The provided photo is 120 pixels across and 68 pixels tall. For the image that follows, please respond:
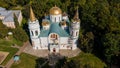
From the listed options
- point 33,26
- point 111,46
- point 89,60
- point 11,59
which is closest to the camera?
point 111,46

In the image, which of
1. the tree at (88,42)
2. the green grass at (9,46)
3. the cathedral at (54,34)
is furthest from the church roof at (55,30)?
the green grass at (9,46)

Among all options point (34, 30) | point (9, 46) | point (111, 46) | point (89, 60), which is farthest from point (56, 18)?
point (111, 46)

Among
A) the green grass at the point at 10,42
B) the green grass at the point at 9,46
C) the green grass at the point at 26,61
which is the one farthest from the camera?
the green grass at the point at 10,42

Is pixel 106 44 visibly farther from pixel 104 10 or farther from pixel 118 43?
pixel 104 10

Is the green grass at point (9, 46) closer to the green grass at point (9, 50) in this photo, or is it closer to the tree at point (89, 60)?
the green grass at point (9, 50)

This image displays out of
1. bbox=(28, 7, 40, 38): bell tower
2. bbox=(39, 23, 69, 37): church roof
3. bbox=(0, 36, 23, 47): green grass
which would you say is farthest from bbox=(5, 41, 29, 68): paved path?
bbox=(39, 23, 69, 37): church roof

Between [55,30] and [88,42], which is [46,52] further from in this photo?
[88,42]

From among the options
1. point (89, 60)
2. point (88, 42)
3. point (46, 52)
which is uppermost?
point (88, 42)

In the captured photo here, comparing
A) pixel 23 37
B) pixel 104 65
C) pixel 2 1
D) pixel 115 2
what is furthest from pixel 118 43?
pixel 2 1
